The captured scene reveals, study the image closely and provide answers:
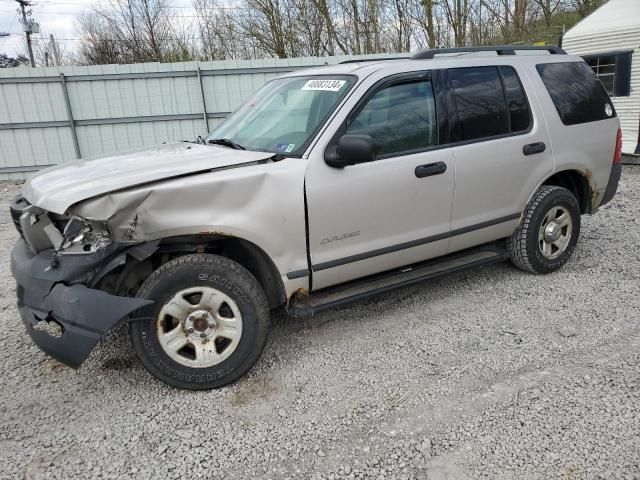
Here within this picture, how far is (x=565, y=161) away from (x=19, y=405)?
451 cm

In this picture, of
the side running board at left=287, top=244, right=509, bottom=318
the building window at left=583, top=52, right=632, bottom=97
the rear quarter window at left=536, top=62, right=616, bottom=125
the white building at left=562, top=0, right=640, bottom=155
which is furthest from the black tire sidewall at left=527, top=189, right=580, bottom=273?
the building window at left=583, top=52, right=632, bottom=97

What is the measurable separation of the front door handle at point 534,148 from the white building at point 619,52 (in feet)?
22.8

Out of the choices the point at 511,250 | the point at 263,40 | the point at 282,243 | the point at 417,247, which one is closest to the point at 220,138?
the point at 282,243

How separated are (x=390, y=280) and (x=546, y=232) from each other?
1.73 meters

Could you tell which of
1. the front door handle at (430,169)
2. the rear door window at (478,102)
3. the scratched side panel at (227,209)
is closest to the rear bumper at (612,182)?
the rear door window at (478,102)

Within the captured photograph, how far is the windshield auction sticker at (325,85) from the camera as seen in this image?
362 centimetres

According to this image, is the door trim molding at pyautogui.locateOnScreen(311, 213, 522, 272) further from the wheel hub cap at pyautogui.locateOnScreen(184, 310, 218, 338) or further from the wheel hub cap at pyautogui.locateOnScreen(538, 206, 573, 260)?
the wheel hub cap at pyautogui.locateOnScreen(184, 310, 218, 338)

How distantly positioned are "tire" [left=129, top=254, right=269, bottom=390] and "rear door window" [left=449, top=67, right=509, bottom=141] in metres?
2.07

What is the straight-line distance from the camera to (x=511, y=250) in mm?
4578

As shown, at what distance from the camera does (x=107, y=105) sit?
12.2 m

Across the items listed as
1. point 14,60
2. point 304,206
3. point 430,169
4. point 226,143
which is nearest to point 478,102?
point 430,169

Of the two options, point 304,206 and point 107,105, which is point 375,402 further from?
point 107,105

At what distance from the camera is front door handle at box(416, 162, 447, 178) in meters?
3.64

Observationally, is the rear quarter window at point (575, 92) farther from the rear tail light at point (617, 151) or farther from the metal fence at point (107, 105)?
the metal fence at point (107, 105)
